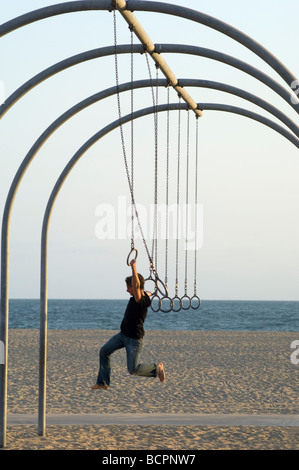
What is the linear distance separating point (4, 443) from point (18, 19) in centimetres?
448

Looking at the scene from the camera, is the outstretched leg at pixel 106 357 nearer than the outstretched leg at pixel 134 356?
No

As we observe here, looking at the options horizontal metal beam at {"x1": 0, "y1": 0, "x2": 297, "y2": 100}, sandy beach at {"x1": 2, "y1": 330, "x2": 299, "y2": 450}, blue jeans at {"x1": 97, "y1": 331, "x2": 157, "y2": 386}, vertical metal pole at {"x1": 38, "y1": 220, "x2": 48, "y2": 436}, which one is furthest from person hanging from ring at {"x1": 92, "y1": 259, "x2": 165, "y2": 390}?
horizontal metal beam at {"x1": 0, "y1": 0, "x2": 297, "y2": 100}

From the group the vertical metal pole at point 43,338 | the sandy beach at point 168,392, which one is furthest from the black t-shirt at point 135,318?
the sandy beach at point 168,392

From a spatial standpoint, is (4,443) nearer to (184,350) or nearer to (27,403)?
(27,403)

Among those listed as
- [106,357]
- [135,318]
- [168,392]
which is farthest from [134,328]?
[168,392]

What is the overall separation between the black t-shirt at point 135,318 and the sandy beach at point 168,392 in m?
1.21

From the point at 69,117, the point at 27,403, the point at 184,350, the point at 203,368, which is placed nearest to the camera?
the point at 69,117

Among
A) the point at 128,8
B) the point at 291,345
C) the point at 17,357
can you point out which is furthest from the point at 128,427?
the point at 291,345

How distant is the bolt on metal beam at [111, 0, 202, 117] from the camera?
803cm

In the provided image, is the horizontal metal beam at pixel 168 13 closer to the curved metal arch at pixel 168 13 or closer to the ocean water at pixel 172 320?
the curved metal arch at pixel 168 13

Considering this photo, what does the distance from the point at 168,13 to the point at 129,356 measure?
388cm

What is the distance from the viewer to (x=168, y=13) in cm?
775

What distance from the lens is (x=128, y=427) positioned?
10.4 m

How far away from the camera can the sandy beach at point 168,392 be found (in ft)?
31.6
